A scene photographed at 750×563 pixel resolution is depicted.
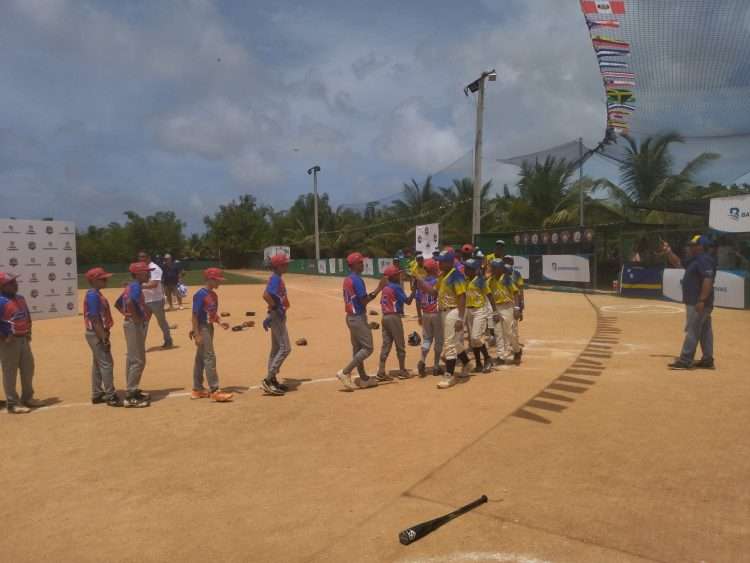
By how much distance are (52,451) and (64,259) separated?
13.3 m

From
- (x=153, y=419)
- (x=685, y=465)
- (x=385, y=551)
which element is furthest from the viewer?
(x=153, y=419)

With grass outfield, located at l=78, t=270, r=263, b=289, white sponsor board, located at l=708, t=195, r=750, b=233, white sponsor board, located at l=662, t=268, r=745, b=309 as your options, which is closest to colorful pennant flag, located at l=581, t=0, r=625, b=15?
white sponsor board, located at l=708, t=195, r=750, b=233

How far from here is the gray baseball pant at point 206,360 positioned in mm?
6801

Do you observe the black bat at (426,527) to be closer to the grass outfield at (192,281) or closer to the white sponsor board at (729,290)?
the white sponsor board at (729,290)

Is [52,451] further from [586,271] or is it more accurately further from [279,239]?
[279,239]

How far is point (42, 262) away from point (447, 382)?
1401cm

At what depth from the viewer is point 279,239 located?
213ft

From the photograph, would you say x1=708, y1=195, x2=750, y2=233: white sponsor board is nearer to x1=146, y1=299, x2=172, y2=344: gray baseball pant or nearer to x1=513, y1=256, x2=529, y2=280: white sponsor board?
x1=513, y1=256, x2=529, y2=280: white sponsor board

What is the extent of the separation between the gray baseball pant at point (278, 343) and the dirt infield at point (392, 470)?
42cm

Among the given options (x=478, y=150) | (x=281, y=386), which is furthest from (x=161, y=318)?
(x=478, y=150)

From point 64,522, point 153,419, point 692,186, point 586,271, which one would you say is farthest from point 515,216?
point 64,522

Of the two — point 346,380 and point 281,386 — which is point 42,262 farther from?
point 346,380

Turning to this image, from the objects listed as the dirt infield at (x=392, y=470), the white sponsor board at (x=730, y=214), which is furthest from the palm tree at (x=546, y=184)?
the dirt infield at (x=392, y=470)

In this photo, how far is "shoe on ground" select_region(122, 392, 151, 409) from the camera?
663 cm
